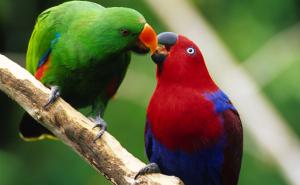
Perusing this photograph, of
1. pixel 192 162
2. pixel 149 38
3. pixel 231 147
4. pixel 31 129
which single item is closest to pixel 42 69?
pixel 31 129

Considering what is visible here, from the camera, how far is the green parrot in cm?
585

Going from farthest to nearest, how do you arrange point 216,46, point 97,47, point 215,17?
point 215,17 < point 216,46 < point 97,47

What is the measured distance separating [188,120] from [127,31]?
2.56ft

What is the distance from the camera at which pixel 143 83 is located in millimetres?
10797

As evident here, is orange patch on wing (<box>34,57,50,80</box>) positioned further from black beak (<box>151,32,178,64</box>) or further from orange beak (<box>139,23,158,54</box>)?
black beak (<box>151,32,178,64</box>)

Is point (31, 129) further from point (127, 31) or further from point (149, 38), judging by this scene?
point (149, 38)

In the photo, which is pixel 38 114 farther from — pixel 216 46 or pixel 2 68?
pixel 216 46

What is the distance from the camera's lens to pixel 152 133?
18.5ft

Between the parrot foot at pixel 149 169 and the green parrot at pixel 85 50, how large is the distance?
0.41m

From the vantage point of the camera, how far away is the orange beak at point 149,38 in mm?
5652

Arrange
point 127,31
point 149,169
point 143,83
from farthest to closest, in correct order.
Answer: point 143,83 < point 127,31 < point 149,169

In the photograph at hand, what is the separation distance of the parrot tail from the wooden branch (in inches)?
31.6

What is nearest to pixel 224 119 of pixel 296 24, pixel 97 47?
pixel 97 47

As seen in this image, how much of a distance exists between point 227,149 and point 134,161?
0.63 m
